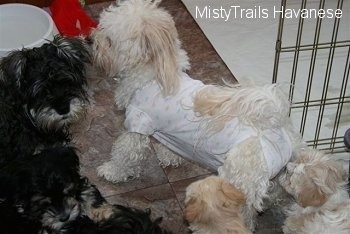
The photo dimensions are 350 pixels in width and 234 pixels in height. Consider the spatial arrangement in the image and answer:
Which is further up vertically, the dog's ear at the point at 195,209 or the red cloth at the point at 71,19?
the dog's ear at the point at 195,209

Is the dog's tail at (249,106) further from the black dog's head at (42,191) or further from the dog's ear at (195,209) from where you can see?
the black dog's head at (42,191)

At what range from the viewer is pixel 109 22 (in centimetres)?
197

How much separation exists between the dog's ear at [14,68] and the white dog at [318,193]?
98 cm

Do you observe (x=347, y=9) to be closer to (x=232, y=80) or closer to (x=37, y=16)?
(x=232, y=80)

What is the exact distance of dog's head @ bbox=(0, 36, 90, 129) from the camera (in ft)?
6.06

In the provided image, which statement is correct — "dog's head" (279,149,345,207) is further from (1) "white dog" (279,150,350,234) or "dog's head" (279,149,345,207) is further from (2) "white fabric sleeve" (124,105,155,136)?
(2) "white fabric sleeve" (124,105,155,136)

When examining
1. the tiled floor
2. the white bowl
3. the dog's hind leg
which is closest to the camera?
the tiled floor

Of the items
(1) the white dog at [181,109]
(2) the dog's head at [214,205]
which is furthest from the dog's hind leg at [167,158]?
(2) the dog's head at [214,205]

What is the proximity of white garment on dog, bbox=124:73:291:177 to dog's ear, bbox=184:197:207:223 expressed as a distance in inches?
10.6

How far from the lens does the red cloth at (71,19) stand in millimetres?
2990

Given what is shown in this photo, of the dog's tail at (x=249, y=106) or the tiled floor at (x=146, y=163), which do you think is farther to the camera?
the tiled floor at (x=146, y=163)

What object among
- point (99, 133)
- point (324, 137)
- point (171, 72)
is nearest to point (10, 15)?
point (99, 133)

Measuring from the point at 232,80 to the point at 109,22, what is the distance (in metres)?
1.01

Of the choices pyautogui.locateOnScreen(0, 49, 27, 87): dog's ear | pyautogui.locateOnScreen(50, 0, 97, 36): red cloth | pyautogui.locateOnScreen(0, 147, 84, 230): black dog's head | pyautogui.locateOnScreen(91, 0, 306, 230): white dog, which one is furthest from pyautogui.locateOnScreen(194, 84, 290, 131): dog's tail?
pyautogui.locateOnScreen(50, 0, 97, 36): red cloth
